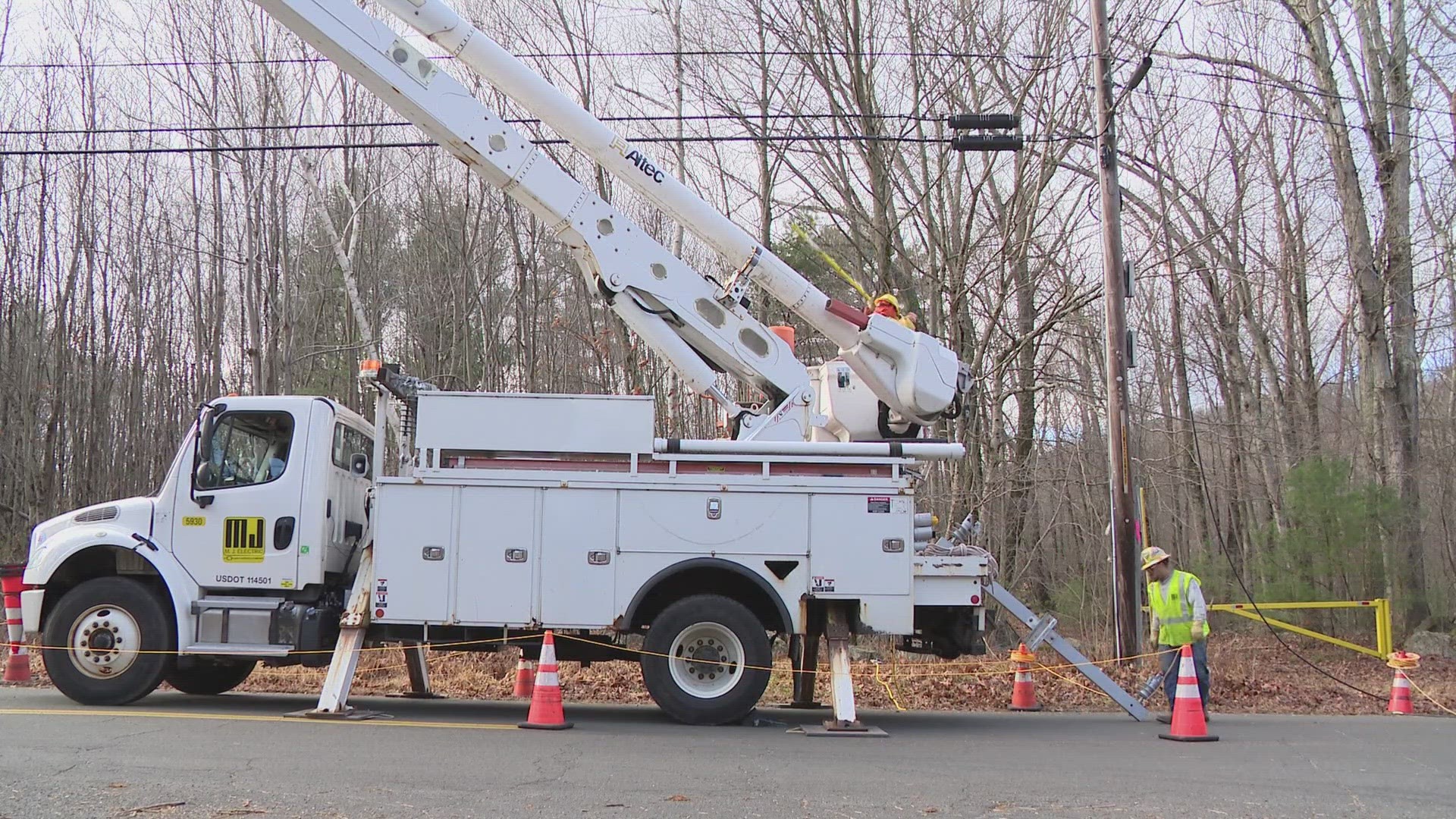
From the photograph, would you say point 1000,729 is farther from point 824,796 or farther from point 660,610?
point 824,796

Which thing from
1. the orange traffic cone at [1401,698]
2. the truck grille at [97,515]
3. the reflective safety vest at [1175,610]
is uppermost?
the truck grille at [97,515]

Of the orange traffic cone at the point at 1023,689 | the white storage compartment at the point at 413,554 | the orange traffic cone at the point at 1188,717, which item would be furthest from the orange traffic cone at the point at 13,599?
the orange traffic cone at the point at 1188,717

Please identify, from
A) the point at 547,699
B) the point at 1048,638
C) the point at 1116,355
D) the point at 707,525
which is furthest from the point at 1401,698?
the point at 547,699

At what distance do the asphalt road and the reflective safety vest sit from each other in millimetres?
857

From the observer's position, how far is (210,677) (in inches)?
420

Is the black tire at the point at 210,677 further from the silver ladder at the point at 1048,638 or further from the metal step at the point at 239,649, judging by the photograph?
the silver ladder at the point at 1048,638

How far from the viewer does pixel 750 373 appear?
33.7 ft

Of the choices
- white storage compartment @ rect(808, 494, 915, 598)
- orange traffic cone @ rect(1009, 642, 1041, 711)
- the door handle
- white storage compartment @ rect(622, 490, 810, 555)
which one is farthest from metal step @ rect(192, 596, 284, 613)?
orange traffic cone @ rect(1009, 642, 1041, 711)

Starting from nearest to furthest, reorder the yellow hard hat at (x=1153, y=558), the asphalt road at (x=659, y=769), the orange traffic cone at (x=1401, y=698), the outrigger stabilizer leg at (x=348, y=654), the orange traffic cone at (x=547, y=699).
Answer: the asphalt road at (x=659, y=769) → the orange traffic cone at (x=547, y=699) → the outrigger stabilizer leg at (x=348, y=654) → the yellow hard hat at (x=1153, y=558) → the orange traffic cone at (x=1401, y=698)

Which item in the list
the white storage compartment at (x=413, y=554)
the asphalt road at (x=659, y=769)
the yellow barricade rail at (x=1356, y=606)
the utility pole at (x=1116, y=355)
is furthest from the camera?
the yellow barricade rail at (x=1356, y=606)

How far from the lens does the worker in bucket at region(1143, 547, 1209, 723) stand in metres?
9.92

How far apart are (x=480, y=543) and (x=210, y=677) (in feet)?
12.1

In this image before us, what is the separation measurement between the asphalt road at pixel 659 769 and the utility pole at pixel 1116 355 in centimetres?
275

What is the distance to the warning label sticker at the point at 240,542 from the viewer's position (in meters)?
9.29
